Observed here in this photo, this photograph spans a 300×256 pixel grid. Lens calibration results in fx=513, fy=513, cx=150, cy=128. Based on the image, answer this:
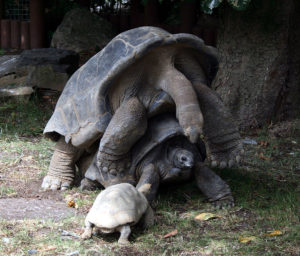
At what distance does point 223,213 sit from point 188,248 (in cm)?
70

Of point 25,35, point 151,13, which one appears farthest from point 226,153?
point 25,35

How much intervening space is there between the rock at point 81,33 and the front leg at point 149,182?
613cm

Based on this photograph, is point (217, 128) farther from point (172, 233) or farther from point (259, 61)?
point (259, 61)

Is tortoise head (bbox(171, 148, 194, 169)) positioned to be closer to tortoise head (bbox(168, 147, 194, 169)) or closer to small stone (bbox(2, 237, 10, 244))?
tortoise head (bbox(168, 147, 194, 169))

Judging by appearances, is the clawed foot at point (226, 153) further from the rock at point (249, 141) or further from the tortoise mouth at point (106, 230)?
the rock at point (249, 141)

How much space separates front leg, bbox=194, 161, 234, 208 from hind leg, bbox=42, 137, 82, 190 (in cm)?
113

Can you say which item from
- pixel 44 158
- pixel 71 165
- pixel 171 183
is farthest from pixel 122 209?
pixel 44 158

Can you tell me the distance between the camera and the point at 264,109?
19.6 ft

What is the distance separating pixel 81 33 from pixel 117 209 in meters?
7.14

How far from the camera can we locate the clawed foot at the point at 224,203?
150 inches

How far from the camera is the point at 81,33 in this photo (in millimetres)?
9781

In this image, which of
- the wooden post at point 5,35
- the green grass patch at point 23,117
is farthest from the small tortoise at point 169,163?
the wooden post at point 5,35

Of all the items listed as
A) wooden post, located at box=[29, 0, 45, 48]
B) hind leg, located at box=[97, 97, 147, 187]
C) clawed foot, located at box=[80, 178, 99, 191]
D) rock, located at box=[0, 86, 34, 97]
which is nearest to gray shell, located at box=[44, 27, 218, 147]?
hind leg, located at box=[97, 97, 147, 187]

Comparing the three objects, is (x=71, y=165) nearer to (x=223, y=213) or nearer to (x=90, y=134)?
(x=90, y=134)
